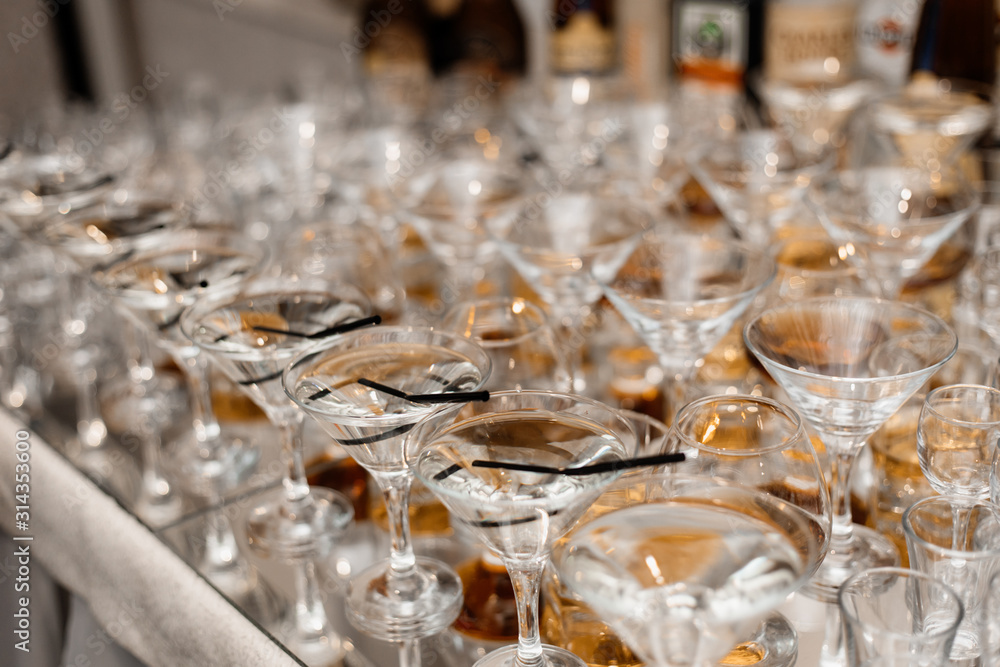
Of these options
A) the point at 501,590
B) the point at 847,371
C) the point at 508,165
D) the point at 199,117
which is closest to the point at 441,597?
the point at 501,590

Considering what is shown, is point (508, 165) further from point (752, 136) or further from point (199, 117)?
point (199, 117)

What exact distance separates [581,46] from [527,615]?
0.93 m

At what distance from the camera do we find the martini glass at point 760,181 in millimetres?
848

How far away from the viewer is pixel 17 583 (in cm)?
83

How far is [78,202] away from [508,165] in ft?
1.37

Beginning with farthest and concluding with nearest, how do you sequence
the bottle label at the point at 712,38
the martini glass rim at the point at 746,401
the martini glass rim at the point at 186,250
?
the bottle label at the point at 712,38
the martini glass rim at the point at 186,250
the martini glass rim at the point at 746,401

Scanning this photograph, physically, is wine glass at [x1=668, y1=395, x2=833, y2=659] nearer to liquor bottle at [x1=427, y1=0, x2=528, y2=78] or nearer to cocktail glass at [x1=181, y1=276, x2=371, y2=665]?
cocktail glass at [x1=181, y1=276, x2=371, y2=665]

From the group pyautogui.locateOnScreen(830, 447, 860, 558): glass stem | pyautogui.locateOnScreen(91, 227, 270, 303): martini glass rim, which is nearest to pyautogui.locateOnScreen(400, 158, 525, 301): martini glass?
pyautogui.locateOnScreen(91, 227, 270, 303): martini glass rim

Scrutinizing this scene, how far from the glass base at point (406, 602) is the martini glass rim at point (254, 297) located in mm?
152

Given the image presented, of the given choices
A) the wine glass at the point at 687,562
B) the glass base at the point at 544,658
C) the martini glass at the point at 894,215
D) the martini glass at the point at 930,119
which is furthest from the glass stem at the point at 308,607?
the martini glass at the point at 930,119

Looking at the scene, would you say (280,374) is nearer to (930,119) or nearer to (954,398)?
(954,398)

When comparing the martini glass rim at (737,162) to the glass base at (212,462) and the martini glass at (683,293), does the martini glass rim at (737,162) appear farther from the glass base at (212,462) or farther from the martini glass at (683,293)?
the glass base at (212,462)

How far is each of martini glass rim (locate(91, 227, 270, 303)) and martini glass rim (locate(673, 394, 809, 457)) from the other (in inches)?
13.8

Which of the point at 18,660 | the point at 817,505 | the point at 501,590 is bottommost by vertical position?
the point at 18,660
